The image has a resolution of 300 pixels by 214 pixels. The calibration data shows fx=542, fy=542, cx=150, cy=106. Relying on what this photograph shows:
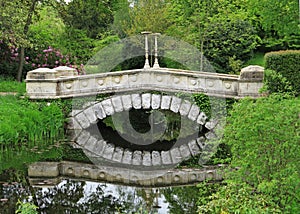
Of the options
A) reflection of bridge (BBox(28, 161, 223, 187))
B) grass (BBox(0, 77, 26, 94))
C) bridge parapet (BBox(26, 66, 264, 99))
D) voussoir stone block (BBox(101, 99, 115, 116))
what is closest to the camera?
reflection of bridge (BBox(28, 161, 223, 187))

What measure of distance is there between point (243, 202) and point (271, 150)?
2.44 feet

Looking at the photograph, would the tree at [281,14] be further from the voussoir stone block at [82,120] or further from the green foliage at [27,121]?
the green foliage at [27,121]

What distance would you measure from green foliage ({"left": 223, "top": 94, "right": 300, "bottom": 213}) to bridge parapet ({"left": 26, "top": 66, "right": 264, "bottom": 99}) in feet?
23.4

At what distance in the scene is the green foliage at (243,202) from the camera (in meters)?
5.94

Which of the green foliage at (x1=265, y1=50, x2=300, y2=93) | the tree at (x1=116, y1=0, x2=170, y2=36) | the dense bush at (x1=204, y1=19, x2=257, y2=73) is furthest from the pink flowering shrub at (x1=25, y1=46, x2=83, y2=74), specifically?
the green foliage at (x1=265, y1=50, x2=300, y2=93)

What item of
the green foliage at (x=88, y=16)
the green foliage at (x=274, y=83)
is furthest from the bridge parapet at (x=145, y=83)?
the green foliage at (x=88, y=16)

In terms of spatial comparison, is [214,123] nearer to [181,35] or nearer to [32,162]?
[32,162]

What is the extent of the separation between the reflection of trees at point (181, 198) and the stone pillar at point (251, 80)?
4707 mm

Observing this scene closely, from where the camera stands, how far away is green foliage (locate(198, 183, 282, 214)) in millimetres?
5938

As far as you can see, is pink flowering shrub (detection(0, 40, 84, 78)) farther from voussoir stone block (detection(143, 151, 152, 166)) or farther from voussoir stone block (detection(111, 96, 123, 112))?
voussoir stone block (detection(143, 151, 152, 166))

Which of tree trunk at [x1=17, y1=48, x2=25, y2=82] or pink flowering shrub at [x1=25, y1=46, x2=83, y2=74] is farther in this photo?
pink flowering shrub at [x1=25, y1=46, x2=83, y2=74]

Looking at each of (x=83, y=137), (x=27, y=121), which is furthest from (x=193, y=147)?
(x=27, y=121)

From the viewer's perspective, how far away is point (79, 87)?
14906mm

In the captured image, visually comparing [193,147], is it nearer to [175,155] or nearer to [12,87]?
[175,155]
